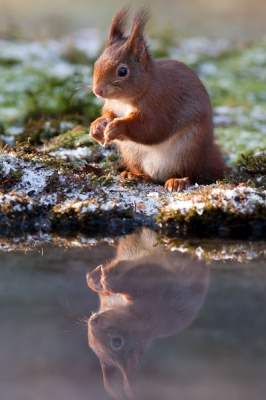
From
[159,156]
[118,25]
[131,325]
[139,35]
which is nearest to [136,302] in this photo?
[131,325]

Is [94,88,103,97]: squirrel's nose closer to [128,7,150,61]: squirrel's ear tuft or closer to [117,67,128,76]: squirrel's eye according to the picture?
[117,67,128,76]: squirrel's eye

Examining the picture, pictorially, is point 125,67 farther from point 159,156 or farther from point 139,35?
point 159,156

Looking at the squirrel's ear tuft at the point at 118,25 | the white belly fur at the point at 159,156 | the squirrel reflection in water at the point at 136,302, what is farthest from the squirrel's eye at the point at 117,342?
the squirrel's ear tuft at the point at 118,25

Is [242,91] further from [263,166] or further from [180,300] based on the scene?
[180,300]

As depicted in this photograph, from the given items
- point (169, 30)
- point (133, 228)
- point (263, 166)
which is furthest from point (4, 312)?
point (169, 30)

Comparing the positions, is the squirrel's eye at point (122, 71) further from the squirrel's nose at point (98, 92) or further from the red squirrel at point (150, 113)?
the squirrel's nose at point (98, 92)

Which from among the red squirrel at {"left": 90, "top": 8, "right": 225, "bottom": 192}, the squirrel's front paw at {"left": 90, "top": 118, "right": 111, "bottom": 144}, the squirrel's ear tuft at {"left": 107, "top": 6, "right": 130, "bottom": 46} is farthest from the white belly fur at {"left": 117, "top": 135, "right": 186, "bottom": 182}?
the squirrel's ear tuft at {"left": 107, "top": 6, "right": 130, "bottom": 46}
